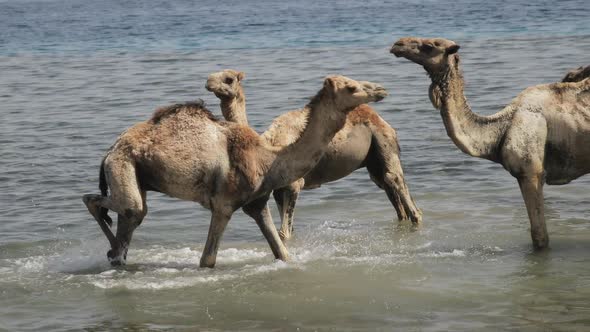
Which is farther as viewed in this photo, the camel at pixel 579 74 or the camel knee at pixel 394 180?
the camel knee at pixel 394 180

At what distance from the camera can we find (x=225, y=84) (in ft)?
32.5

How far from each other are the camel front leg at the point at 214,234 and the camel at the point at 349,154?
114 centimetres

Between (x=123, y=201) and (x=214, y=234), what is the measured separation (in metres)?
0.80

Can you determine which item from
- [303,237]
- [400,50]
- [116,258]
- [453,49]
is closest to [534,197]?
[453,49]

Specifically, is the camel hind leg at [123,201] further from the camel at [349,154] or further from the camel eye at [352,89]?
the camel eye at [352,89]

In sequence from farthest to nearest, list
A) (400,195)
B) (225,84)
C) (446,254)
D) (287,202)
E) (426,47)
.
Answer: (400,195) < (287,202) < (446,254) < (225,84) < (426,47)

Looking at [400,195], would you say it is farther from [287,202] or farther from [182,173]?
[182,173]

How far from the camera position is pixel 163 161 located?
9.10 metres

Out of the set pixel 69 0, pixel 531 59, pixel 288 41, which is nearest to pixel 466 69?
pixel 531 59

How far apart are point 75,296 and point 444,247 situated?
11.3 ft

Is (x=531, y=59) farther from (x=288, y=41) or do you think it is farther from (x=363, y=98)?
(x=363, y=98)

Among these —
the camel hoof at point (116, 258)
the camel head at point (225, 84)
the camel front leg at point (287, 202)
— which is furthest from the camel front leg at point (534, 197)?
the camel hoof at point (116, 258)

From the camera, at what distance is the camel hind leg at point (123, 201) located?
29.8ft

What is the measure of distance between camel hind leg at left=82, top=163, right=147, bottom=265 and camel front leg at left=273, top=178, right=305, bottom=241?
5.34ft
